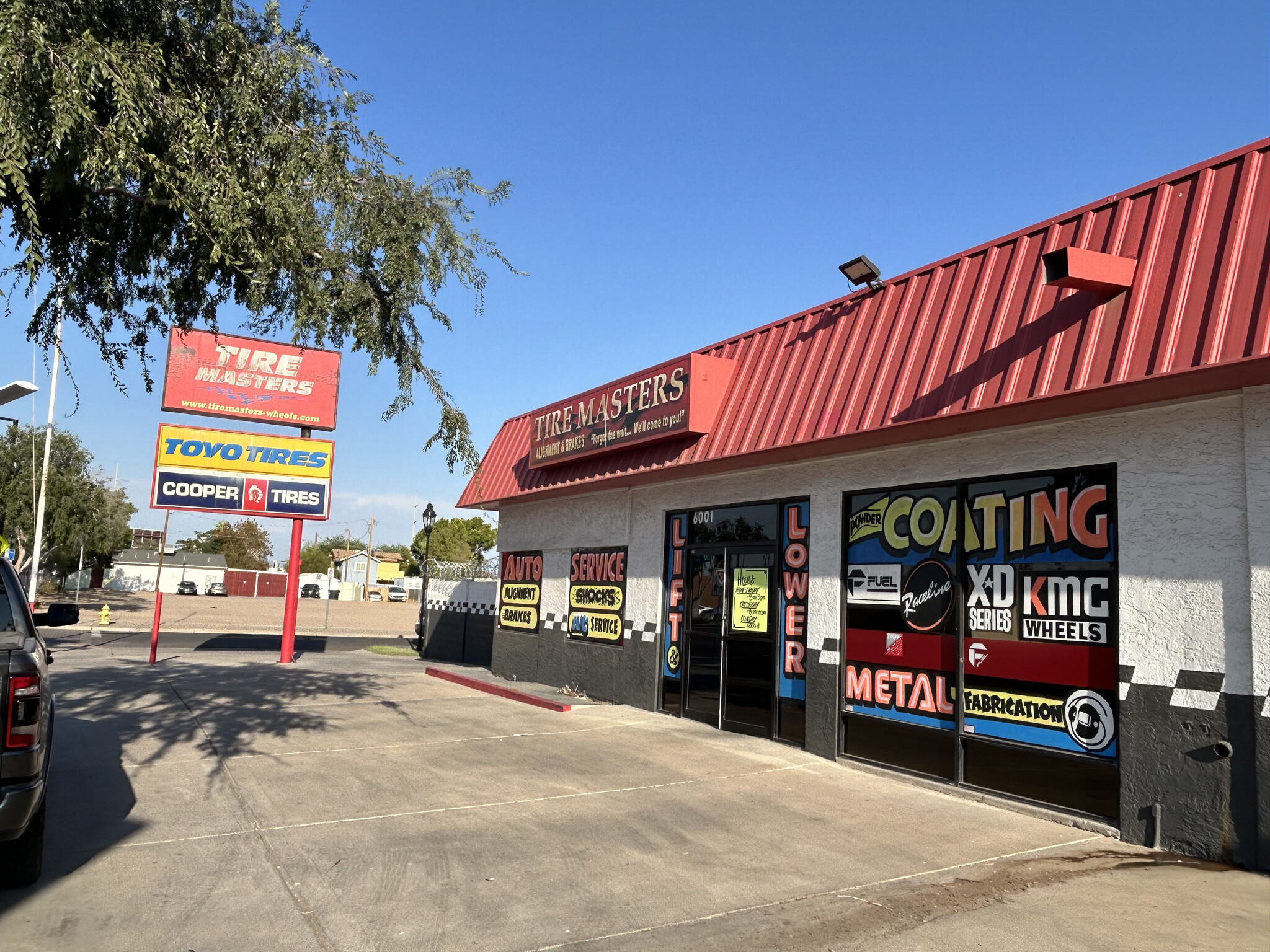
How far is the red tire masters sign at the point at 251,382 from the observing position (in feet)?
64.6

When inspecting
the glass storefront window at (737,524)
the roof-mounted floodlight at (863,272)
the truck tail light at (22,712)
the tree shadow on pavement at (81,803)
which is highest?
the roof-mounted floodlight at (863,272)

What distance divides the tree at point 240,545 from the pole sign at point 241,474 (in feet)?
322

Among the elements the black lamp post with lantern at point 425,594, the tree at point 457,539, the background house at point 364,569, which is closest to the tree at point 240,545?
the background house at point 364,569

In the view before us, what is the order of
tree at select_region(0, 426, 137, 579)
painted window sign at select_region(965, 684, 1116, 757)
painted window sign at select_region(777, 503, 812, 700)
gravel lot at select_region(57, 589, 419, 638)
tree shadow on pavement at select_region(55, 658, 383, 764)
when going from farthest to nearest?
tree at select_region(0, 426, 137, 579) → gravel lot at select_region(57, 589, 419, 638) → painted window sign at select_region(777, 503, 812, 700) → tree shadow on pavement at select_region(55, 658, 383, 764) → painted window sign at select_region(965, 684, 1116, 757)

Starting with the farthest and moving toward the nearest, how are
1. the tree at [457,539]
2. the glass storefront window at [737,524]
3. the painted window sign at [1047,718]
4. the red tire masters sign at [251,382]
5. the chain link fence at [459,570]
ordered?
the tree at [457,539]
the chain link fence at [459,570]
the red tire masters sign at [251,382]
the glass storefront window at [737,524]
the painted window sign at [1047,718]

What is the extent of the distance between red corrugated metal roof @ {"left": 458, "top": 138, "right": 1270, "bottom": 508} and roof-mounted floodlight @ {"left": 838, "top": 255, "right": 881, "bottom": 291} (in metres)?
0.13

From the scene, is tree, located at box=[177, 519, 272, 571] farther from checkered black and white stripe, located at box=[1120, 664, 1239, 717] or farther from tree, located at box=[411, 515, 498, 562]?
checkered black and white stripe, located at box=[1120, 664, 1239, 717]

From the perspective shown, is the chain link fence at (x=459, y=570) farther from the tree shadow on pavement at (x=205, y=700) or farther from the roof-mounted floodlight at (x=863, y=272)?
the roof-mounted floodlight at (x=863, y=272)

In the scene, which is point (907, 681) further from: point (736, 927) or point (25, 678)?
point (25, 678)

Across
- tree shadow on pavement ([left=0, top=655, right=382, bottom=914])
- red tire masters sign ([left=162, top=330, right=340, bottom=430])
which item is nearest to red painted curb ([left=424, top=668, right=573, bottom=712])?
tree shadow on pavement ([left=0, top=655, right=382, bottom=914])

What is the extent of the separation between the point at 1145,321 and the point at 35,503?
44.6 meters

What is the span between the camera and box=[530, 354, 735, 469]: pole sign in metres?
11.6

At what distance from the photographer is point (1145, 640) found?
281 inches

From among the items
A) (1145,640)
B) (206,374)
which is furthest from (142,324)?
(206,374)
